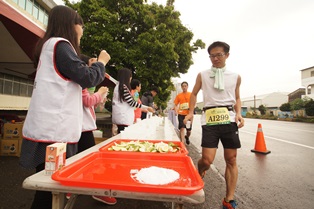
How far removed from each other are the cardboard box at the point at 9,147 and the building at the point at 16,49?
1621 mm

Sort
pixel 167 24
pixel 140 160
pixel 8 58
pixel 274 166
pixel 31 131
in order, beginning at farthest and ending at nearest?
pixel 167 24 → pixel 8 58 → pixel 274 166 → pixel 140 160 → pixel 31 131

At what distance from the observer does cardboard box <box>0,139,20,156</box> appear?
4371mm

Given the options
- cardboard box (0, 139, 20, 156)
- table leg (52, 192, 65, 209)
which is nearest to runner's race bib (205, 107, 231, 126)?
table leg (52, 192, 65, 209)

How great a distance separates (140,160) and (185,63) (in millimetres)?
12914

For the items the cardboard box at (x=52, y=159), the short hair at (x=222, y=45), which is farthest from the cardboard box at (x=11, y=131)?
the short hair at (x=222, y=45)

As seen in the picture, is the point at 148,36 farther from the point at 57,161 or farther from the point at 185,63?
the point at 57,161

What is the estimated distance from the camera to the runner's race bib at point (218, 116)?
2.33 m

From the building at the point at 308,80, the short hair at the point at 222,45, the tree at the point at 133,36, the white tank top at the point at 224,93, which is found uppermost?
the building at the point at 308,80

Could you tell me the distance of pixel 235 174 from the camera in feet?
7.60

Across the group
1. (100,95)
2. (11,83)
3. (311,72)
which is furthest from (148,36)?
(311,72)

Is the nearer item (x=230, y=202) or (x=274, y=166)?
(x=230, y=202)

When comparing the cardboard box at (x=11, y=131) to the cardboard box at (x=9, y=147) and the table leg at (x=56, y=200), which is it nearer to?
the cardboard box at (x=9, y=147)

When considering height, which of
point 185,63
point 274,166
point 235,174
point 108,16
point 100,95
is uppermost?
point 108,16

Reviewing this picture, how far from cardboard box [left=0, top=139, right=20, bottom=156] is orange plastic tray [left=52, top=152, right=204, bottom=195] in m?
4.13
